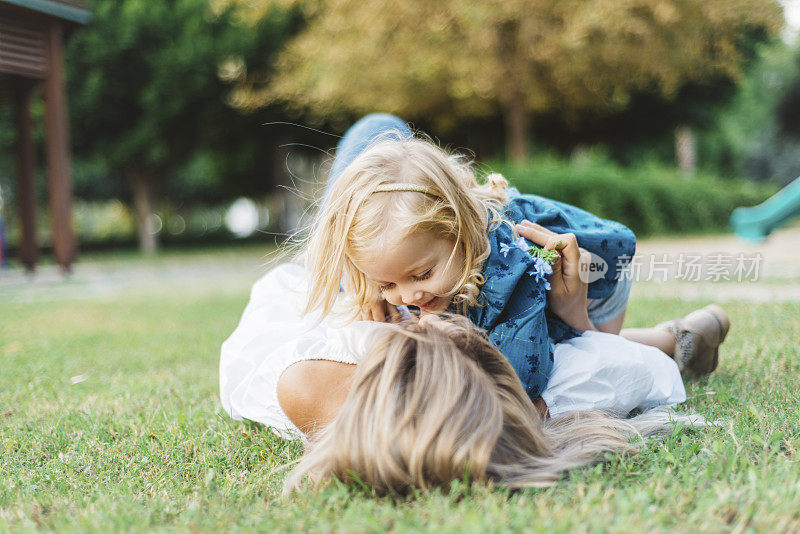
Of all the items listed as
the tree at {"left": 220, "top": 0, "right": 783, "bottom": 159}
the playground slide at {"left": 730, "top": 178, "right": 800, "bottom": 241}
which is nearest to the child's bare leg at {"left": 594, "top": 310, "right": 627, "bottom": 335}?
the playground slide at {"left": 730, "top": 178, "right": 800, "bottom": 241}

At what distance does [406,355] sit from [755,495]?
0.83m

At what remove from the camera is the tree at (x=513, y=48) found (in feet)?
35.9

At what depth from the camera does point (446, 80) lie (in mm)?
13484

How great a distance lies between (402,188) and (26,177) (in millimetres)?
9603

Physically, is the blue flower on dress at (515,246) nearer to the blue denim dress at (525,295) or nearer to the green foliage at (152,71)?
the blue denim dress at (525,295)

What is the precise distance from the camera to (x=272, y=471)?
181 cm

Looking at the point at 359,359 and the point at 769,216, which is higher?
the point at 359,359

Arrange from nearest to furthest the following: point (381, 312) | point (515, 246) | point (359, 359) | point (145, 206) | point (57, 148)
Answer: point (359, 359), point (515, 246), point (381, 312), point (57, 148), point (145, 206)

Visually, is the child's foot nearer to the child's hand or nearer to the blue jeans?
the blue jeans

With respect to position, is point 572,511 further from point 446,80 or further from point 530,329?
point 446,80

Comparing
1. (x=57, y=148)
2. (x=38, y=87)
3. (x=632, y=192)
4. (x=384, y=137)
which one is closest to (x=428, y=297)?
(x=384, y=137)

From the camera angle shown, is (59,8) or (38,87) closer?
(59,8)

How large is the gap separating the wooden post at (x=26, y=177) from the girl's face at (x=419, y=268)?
901 cm

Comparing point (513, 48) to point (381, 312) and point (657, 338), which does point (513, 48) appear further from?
point (381, 312)
